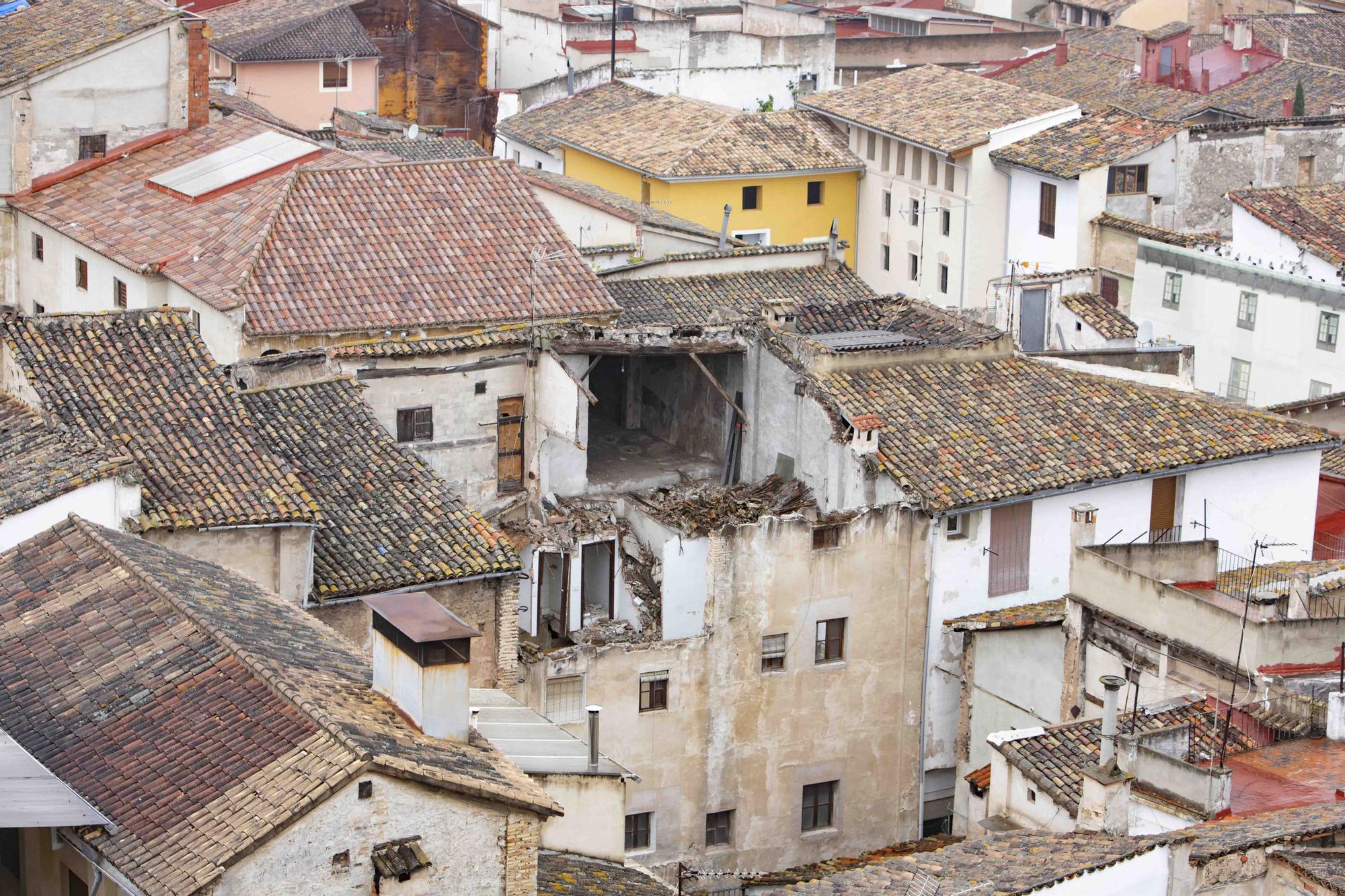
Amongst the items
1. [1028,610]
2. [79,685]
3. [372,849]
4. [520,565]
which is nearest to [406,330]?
[520,565]

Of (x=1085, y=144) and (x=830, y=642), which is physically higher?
(x=1085, y=144)

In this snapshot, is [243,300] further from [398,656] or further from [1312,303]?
[1312,303]

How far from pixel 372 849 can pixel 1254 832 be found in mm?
9241

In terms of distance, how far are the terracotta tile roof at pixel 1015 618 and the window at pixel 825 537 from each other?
8.26 ft

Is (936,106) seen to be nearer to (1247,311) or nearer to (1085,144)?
(1085,144)

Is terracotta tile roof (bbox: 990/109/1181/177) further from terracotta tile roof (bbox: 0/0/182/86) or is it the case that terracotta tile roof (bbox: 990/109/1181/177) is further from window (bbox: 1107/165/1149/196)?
terracotta tile roof (bbox: 0/0/182/86)

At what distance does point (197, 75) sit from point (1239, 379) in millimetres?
23926

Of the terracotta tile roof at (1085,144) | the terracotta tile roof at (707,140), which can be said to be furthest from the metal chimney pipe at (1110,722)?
the terracotta tile roof at (707,140)

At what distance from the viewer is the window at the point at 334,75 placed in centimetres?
6931

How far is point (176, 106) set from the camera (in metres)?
45.0

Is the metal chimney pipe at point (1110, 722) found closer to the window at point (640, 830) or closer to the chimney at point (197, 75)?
the window at point (640, 830)

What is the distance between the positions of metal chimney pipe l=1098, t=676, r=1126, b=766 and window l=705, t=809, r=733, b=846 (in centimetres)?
1019

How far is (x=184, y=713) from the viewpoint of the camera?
2170 cm

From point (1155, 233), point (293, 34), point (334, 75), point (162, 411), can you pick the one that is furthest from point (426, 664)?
point (334, 75)
